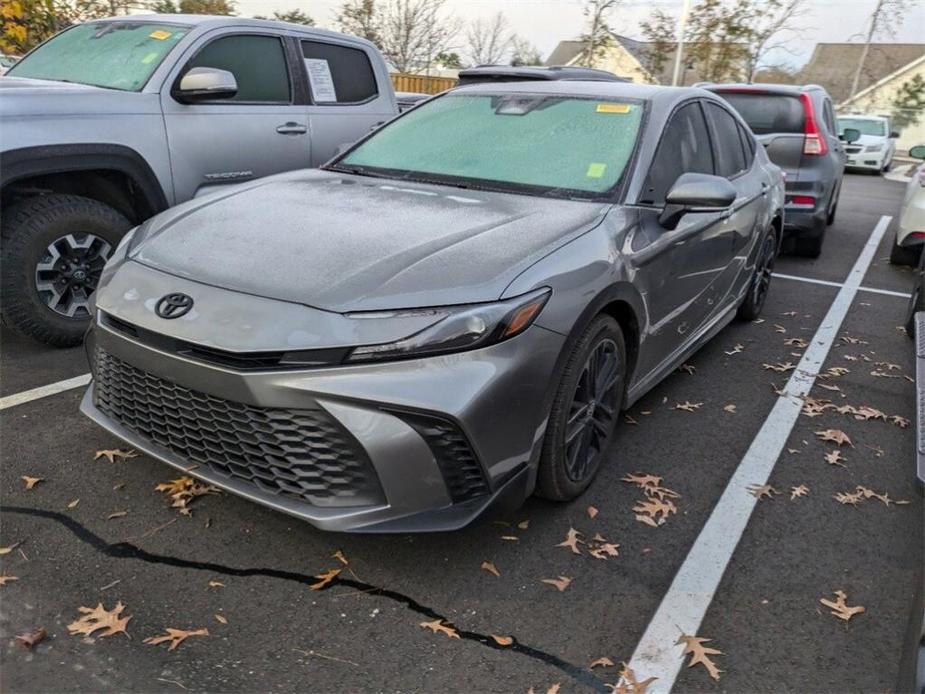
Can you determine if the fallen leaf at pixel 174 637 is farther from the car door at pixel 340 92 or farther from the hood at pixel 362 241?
the car door at pixel 340 92

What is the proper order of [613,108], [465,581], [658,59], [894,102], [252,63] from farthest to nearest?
[894,102] → [658,59] → [252,63] → [613,108] → [465,581]

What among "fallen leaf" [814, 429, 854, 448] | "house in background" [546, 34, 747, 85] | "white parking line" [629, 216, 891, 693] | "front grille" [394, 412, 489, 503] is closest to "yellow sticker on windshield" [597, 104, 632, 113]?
"white parking line" [629, 216, 891, 693]

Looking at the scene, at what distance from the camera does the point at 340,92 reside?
6008 mm

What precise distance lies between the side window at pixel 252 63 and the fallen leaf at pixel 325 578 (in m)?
3.67

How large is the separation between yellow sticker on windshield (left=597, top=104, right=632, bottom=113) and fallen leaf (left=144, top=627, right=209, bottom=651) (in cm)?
292

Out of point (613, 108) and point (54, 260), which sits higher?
point (613, 108)

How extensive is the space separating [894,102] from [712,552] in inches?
1823

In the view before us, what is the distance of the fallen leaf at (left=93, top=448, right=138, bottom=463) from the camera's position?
3230 mm

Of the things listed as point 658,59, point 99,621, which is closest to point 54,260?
point 99,621

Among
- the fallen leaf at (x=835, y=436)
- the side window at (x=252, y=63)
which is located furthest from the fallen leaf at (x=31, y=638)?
the side window at (x=252, y=63)

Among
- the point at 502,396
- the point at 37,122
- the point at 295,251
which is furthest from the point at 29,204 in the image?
the point at 502,396

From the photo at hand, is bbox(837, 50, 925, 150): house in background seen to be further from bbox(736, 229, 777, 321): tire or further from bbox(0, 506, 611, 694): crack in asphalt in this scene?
bbox(0, 506, 611, 694): crack in asphalt

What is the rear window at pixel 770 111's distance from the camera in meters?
7.88

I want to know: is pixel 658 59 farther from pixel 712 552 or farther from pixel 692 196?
pixel 712 552
